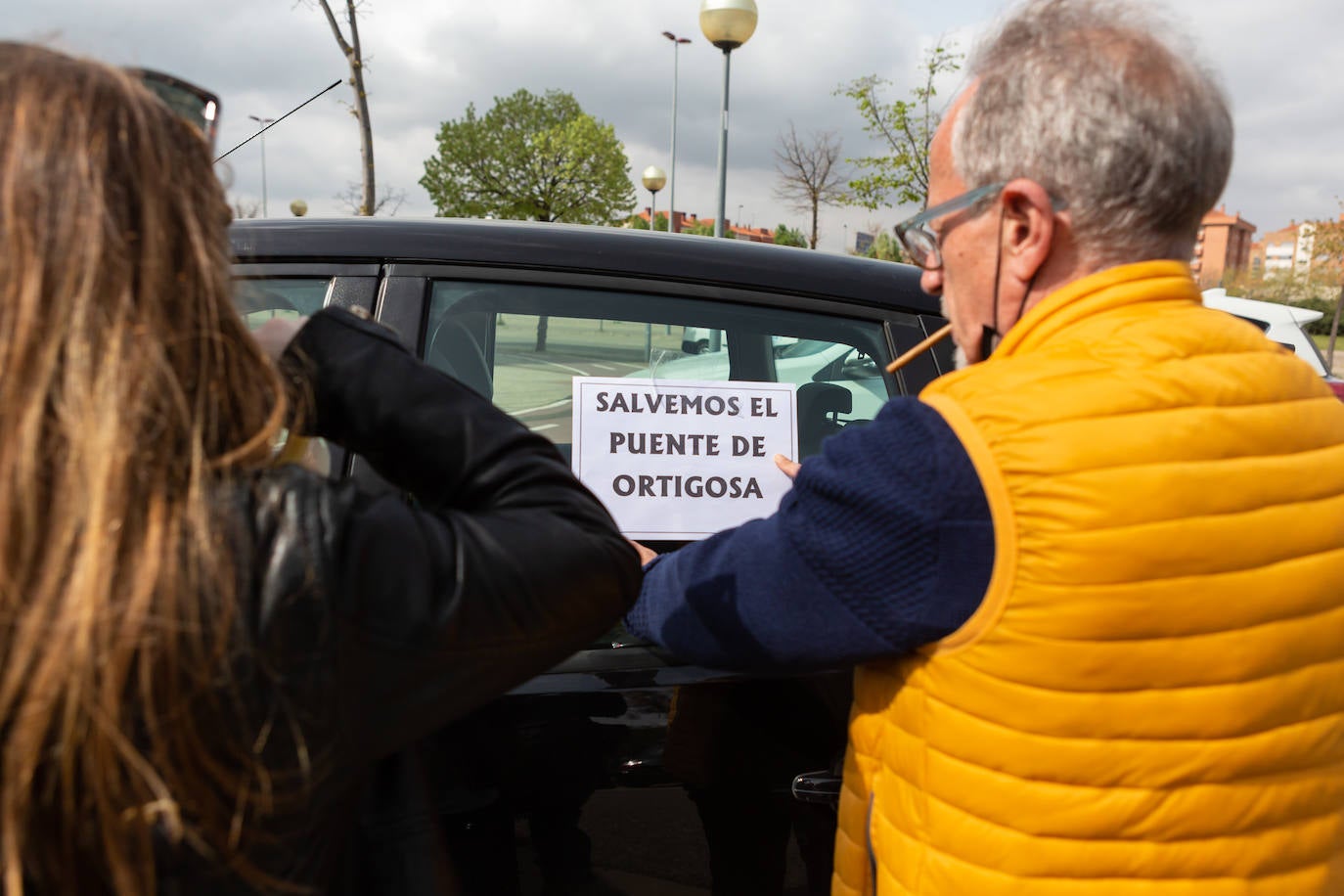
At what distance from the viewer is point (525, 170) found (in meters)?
27.6

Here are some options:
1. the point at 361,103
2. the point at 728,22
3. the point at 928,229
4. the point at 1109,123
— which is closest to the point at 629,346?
the point at 928,229

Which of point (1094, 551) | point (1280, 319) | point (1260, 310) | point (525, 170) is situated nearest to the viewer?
point (1094, 551)

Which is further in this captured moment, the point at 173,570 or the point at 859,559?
the point at 859,559

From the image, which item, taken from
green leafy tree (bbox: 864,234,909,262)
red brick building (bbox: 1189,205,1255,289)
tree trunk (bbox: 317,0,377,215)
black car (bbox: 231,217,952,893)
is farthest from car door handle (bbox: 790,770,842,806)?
red brick building (bbox: 1189,205,1255,289)

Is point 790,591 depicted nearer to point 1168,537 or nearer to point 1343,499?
point 1168,537

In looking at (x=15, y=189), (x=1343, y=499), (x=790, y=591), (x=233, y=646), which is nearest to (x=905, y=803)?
(x=790, y=591)

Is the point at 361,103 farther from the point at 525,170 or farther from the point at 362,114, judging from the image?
the point at 525,170

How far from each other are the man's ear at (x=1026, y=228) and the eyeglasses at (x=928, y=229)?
25 millimetres

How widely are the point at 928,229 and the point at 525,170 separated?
27795mm

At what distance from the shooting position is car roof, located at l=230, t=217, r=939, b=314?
5.53 ft

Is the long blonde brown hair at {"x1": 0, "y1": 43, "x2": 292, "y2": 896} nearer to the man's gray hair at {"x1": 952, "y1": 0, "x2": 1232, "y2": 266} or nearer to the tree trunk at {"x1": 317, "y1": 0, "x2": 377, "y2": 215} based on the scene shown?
the man's gray hair at {"x1": 952, "y1": 0, "x2": 1232, "y2": 266}

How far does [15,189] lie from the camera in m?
0.71

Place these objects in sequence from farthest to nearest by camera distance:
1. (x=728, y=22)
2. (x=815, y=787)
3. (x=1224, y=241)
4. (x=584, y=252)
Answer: (x=1224, y=241), (x=728, y=22), (x=584, y=252), (x=815, y=787)

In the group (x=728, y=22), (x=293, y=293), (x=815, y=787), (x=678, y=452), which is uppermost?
(x=728, y=22)
